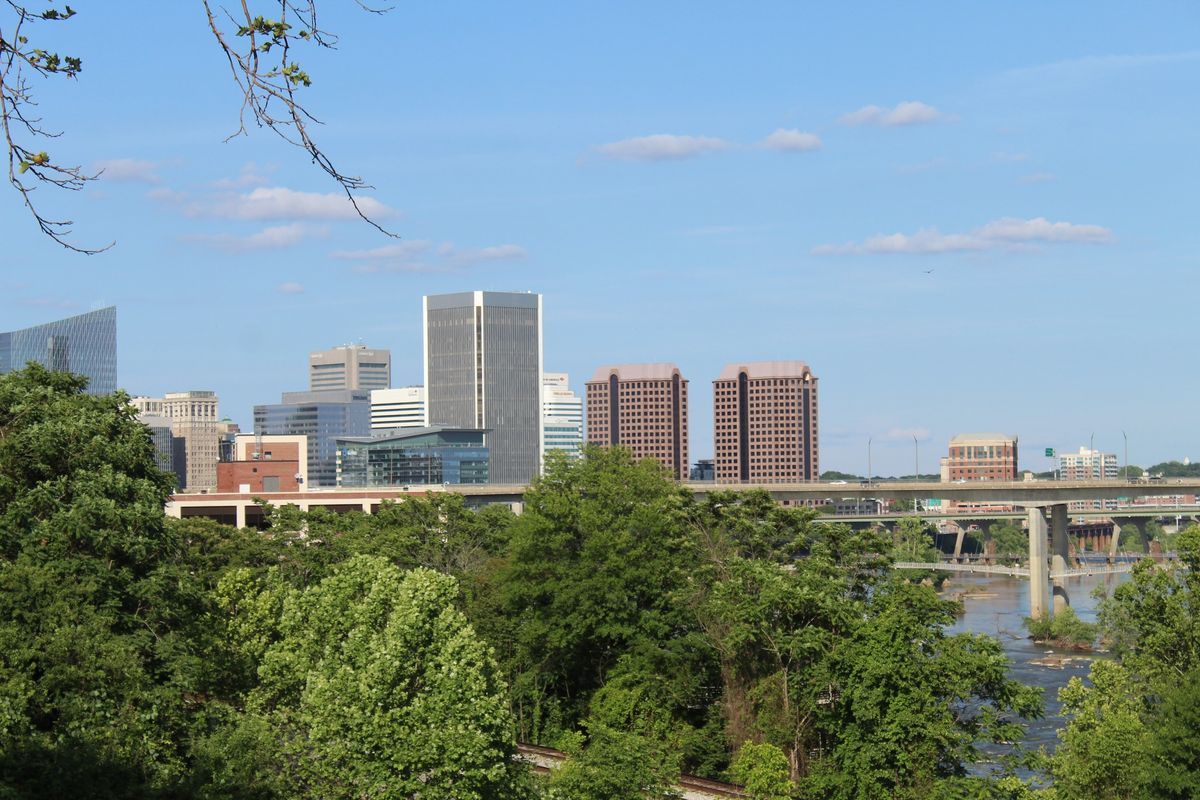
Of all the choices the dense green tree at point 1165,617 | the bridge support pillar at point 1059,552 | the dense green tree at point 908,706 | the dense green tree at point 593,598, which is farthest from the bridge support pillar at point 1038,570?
the dense green tree at point 908,706

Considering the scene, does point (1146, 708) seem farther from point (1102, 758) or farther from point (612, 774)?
point (612, 774)

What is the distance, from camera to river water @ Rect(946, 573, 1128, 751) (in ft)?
250

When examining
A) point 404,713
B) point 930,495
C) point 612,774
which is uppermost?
point 930,495

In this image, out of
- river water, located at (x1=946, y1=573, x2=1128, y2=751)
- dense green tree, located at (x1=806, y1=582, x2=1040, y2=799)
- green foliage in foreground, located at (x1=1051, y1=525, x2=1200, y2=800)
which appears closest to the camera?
green foliage in foreground, located at (x1=1051, y1=525, x2=1200, y2=800)

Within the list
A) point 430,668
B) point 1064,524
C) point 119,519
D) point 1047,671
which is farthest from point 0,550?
point 1064,524

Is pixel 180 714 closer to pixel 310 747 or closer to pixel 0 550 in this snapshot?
pixel 310 747

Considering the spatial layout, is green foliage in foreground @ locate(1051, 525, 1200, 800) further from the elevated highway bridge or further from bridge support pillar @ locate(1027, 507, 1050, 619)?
bridge support pillar @ locate(1027, 507, 1050, 619)

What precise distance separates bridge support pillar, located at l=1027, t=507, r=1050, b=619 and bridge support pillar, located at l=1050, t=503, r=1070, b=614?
3.29 metres

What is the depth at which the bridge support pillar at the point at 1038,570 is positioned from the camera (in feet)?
468

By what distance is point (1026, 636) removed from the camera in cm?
13275

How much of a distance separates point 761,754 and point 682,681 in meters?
11.2

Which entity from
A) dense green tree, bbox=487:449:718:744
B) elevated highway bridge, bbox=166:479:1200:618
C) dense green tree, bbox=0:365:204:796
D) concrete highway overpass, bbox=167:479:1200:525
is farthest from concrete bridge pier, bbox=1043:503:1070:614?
dense green tree, bbox=0:365:204:796

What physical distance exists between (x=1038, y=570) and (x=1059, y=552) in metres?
14.5

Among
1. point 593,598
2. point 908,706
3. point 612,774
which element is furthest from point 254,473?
point 908,706
